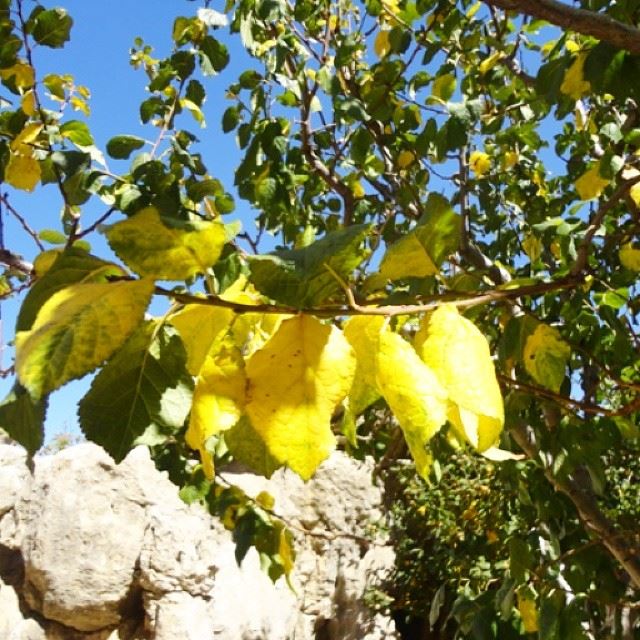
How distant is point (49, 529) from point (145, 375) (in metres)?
4.88

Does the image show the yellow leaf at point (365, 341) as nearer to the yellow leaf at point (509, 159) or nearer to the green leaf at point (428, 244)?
the green leaf at point (428, 244)

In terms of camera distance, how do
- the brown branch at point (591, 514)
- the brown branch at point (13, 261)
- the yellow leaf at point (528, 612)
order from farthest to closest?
the yellow leaf at point (528, 612)
the brown branch at point (591, 514)
the brown branch at point (13, 261)

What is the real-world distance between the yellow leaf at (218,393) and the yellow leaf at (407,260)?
5.1 inches

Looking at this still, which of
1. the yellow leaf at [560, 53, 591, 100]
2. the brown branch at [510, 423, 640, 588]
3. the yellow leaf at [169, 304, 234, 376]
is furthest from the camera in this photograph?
the brown branch at [510, 423, 640, 588]

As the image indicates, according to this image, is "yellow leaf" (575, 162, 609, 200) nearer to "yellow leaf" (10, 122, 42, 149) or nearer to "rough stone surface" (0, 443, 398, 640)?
"yellow leaf" (10, 122, 42, 149)

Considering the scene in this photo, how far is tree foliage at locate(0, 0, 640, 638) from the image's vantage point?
0.36 m

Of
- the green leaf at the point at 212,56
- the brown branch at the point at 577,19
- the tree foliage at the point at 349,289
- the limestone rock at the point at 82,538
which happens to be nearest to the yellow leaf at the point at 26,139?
the tree foliage at the point at 349,289

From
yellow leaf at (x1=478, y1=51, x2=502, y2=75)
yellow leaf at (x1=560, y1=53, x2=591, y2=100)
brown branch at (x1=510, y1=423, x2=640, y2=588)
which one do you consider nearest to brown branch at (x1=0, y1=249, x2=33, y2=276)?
yellow leaf at (x1=560, y1=53, x2=591, y2=100)

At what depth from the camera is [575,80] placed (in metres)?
1.10

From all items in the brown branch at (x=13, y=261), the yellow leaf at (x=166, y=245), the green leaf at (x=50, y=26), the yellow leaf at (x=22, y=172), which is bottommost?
the yellow leaf at (x=166, y=245)

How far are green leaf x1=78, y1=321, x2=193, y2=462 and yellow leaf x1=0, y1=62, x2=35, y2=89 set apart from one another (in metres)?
1.01

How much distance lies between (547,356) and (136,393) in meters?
0.49

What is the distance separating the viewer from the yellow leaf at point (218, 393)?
38cm

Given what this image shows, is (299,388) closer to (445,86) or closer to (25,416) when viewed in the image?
(25,416)
